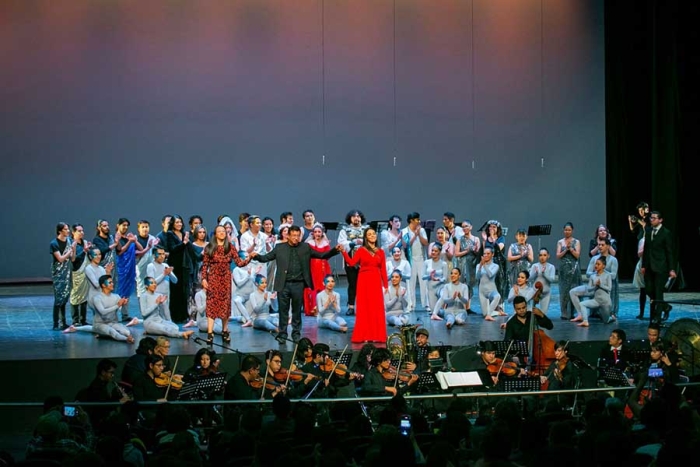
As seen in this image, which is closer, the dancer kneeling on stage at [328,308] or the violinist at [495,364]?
the violinist at [495,364]

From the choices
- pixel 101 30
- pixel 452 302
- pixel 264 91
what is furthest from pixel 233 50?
pixel 452 302

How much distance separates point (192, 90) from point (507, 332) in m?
8.70

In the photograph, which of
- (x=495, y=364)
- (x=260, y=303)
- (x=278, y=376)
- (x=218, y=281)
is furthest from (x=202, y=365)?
(x=260, y=303)

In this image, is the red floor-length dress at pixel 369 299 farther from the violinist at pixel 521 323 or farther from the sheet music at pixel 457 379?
the sheet music at pixel 457 379

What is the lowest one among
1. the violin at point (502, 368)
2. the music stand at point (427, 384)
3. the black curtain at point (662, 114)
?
the music stand at point (427, 384)

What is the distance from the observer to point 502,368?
967cm

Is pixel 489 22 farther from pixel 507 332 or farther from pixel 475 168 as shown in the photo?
pixel 507 332

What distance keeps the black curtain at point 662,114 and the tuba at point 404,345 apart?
702 centimetres

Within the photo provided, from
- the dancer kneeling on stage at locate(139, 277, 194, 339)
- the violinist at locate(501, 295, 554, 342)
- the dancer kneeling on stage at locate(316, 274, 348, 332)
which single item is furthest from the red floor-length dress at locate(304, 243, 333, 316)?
the violinist at locate(501, 295, 554, 342)

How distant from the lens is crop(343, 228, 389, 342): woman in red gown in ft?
36.2

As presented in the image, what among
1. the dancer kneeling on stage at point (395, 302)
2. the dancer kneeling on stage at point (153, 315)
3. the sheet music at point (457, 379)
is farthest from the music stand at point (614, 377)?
the dancer kneeling on stage at point (153, 315)

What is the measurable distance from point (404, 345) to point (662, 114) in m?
7.65

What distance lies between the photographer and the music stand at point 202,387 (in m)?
8.45

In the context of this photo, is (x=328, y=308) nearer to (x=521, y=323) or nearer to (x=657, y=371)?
(x=521, y=323)
